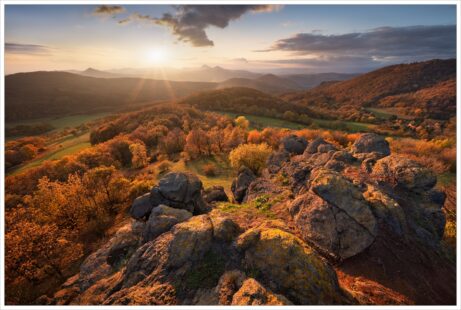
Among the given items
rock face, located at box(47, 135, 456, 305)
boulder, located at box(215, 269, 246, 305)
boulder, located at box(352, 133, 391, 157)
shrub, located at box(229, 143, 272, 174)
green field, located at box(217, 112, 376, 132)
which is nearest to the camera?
boulder, located at box(215, 269, 246, 305)

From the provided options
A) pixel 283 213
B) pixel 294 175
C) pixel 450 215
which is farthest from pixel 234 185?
pixel 450 215

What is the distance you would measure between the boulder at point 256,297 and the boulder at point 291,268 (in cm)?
74

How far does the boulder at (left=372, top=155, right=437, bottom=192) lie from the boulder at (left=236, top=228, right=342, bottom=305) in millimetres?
9456

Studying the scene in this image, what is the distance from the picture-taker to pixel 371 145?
2122cm

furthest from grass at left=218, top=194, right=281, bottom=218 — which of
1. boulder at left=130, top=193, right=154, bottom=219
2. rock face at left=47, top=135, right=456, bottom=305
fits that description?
boulder at left=130, top=193, right=154, bottom=219

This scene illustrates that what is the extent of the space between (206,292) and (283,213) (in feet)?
26.3

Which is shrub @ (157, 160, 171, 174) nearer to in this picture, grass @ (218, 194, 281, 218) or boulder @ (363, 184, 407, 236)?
grass @ (218, 194, 281, 218)

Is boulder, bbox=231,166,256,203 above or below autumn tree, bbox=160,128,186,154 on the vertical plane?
above

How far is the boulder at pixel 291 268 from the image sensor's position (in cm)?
811

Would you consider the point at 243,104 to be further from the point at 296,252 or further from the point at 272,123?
the point at 296,252

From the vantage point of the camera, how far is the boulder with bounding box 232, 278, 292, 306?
7387 millimetres

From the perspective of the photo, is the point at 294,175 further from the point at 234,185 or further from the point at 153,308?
the point at 153,308

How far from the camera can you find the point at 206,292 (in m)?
8.48

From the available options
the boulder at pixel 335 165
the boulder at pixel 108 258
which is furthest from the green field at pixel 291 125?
the boulder at pixel 108 258
